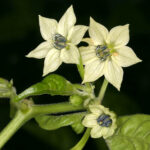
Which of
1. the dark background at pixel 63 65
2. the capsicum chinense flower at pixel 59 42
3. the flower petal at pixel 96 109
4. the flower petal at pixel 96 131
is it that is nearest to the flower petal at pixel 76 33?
the capsicum chinense flower at pixel 59 42

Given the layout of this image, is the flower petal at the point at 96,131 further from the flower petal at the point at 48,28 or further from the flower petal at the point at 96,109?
the flower petal at the point at 48,28

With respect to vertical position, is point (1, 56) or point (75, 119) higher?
point (75, 119)

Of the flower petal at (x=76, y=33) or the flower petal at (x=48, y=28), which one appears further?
the flower petal at (x=48, y=28)

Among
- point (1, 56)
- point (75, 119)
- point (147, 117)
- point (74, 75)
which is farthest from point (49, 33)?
point (1, 56)

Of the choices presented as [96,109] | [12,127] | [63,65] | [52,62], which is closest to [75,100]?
[96,109]

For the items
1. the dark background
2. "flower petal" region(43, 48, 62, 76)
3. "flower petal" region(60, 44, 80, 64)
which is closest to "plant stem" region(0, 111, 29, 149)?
"flower petal" region(43, 48, 62, 76)

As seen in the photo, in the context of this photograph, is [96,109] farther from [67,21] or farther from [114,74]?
[67,21]

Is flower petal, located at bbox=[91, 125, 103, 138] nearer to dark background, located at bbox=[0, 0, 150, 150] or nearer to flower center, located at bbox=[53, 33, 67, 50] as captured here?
flower center, located at bbox=[53, 33, 67, 50]

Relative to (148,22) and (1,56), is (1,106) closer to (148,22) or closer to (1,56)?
(1,56)
